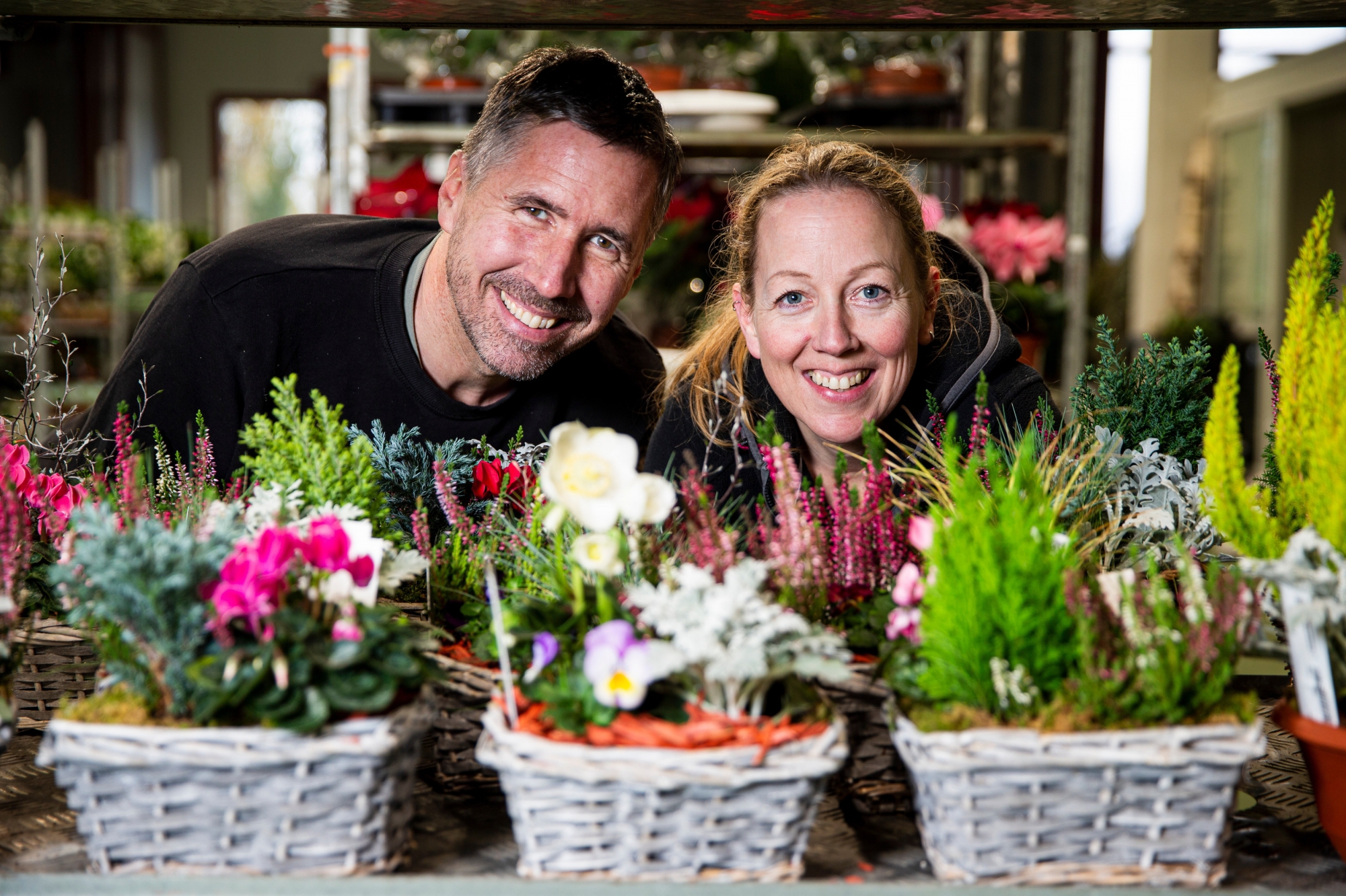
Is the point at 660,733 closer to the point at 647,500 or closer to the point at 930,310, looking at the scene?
the point at 647,500

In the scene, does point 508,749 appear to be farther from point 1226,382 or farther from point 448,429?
point 448,429

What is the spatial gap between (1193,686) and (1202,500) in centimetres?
32

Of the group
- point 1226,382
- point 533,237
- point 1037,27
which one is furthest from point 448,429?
point 1226,382

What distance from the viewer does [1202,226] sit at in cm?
931

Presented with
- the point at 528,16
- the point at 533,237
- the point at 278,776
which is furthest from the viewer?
the point at 533,237

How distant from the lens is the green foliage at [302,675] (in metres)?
0.75

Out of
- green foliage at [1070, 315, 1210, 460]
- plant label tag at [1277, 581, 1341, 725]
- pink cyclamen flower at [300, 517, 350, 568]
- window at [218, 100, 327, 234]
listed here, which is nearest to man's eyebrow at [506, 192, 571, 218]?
green foliage at [1070, 315, 1210, 460]

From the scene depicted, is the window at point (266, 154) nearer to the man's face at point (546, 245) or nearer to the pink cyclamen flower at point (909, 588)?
the man's face at point (546, 245)

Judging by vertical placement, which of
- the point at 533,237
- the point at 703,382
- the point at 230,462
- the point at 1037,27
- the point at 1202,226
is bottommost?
the point at 230,462

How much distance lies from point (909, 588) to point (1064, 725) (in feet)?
0.50

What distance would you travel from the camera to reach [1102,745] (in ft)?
2.48

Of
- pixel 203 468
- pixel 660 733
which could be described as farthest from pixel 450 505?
pixel 660 733

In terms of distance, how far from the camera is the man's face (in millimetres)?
1609

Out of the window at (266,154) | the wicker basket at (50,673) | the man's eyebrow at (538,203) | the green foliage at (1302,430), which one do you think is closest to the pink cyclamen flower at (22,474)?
the wicker basket at (50,673)
